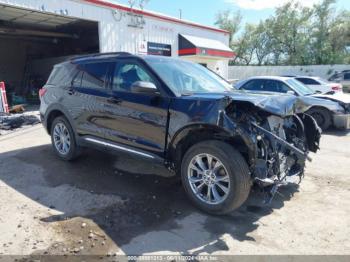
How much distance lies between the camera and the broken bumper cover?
27.7ft

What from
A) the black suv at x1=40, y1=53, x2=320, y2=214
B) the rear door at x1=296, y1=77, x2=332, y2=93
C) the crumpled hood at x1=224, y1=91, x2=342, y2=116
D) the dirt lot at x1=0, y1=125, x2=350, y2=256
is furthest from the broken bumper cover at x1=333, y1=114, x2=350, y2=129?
the rear door at x1=296, y1=77, x2=332, y2=93

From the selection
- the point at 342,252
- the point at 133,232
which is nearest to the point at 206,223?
the point at 133,232

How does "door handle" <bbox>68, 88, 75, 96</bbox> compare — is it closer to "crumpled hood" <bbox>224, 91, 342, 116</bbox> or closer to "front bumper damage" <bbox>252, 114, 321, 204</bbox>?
"crumpled hood" <bbox>224, 91, 342, 116</bbox>

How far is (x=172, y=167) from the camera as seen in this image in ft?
14.0

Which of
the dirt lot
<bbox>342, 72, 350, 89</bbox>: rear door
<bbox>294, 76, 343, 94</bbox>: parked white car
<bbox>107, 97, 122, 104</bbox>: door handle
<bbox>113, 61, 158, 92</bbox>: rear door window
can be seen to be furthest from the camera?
<bbox>342, 72, 350, 89</bbox>: rear door

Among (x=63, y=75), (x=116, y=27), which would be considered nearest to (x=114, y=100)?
(x=63, y=75)

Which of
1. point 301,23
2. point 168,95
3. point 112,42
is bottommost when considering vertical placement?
point 168,95

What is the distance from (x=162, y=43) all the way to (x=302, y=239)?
15.7 meters

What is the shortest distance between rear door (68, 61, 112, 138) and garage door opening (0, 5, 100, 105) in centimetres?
982

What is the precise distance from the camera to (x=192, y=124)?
385cm

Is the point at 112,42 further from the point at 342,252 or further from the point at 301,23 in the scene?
the point at 301,23

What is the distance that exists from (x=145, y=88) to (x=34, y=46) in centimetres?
2271

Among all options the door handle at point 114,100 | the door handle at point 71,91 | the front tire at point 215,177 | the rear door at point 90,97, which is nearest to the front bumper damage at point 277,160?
the front tire at point 215,177

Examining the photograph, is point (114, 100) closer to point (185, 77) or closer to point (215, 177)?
point (185, 77)
